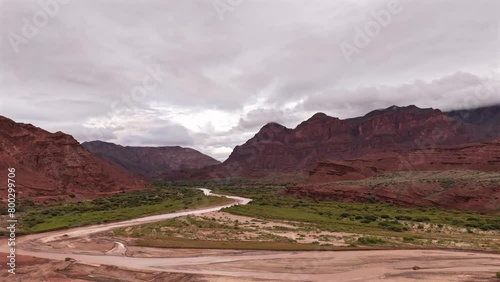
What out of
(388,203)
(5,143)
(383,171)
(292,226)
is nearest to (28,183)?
(5,143)

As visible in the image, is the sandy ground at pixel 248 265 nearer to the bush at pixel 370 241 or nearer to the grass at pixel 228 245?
the grass at pixel 228 245

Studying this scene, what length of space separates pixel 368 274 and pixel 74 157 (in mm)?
89970

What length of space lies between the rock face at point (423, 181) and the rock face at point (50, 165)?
4768cm

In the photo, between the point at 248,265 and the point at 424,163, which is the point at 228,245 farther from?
the point at 424,163

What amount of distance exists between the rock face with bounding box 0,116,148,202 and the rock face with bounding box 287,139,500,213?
1877 inches

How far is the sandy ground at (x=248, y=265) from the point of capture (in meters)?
18.9

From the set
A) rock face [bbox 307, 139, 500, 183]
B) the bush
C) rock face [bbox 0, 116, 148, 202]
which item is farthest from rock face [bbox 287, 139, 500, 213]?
rock face [bbox 0, 116, 148, 202]

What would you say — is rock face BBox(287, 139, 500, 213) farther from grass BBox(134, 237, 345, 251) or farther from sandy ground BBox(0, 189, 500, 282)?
grass BBox(134, 237, 345, 251)

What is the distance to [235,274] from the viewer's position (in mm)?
19500

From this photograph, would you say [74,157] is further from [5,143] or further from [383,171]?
[383,171]

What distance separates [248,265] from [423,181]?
2113 inches

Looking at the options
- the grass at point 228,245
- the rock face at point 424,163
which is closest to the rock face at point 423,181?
the rock face at point 424,163

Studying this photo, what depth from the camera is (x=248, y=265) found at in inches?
829

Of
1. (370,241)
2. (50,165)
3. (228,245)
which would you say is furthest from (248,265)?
(50,165)
